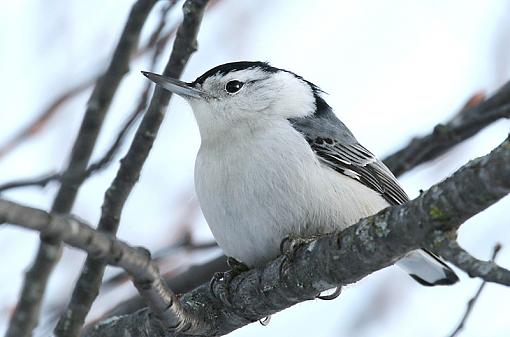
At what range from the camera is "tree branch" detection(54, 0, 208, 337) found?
3119 mm

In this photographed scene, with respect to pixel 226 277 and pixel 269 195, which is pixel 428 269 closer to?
pixel 269 195

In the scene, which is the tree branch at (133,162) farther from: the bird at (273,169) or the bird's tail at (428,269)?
the bird's tail at (428,269)

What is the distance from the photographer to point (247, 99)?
4328 millimetres

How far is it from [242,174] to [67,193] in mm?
845

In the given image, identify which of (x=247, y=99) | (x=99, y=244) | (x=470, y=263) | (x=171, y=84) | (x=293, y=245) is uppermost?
(x=247, y=99)

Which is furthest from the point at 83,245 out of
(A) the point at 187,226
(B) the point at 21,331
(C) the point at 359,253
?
(A) the point at 187,226

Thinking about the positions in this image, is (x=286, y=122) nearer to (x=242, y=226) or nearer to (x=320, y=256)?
(x=242, y=226)

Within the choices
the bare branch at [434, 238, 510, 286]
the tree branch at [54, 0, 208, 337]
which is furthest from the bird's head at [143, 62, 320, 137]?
the bare branch at [434, 238, 510, 286]

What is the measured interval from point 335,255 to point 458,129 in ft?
4.13

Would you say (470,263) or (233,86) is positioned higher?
(233,86)

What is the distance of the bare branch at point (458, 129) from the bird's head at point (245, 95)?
608mm

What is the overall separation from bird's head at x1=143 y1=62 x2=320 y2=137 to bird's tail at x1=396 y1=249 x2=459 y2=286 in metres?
1.00

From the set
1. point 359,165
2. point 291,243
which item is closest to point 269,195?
point 291,243

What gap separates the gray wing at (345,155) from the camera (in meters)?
3.96
